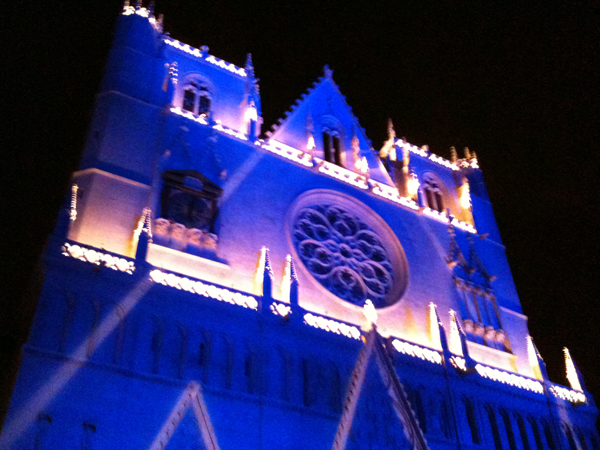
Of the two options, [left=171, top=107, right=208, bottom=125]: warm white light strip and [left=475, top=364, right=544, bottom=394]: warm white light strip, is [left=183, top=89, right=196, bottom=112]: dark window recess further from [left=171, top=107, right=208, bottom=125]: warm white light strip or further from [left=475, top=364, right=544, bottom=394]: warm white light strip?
[left=475, top=364, right=544, bottom=394]: warm white light strip

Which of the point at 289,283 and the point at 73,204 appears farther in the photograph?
the point at 289,283

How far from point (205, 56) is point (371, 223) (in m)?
8.59

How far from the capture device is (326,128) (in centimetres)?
2550

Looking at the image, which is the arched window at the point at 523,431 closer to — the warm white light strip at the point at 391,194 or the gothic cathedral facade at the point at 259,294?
the gothic cathedral facade at the point at 259,294

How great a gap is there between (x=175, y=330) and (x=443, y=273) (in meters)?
10.9

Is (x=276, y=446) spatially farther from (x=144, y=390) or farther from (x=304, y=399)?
(x=144, y=390)

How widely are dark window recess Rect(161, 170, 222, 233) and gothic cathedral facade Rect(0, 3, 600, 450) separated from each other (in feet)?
0.16

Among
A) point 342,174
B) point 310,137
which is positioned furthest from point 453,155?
point 310,137

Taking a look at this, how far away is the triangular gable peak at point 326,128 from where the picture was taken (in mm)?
23750

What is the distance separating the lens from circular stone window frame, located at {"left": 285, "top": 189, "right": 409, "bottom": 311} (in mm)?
20797

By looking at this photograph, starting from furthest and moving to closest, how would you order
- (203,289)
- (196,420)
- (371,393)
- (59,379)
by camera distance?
(371,393)
(203,289)
(196,420)
(59,379)

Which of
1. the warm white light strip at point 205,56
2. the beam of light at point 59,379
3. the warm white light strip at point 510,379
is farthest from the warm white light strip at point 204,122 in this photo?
the warm white light strip at point 510,379

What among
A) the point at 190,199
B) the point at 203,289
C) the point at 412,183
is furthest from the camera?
the point at 412,183

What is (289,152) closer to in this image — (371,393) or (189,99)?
(189,99)
